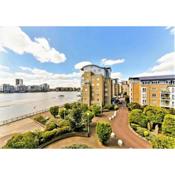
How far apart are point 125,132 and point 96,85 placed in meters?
0.64

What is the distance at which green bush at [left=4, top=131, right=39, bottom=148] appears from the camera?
2.59 meters

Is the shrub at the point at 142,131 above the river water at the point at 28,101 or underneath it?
underneath

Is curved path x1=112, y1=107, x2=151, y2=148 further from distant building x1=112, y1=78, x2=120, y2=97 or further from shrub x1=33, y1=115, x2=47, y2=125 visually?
shrub x1=33, y1=115, x2=47, y2=125

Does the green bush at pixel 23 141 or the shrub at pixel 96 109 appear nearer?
the green bush at pixel 23 141

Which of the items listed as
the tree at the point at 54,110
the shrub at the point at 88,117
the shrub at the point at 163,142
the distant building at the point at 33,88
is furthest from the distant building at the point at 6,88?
the shrub at the point at 163,142

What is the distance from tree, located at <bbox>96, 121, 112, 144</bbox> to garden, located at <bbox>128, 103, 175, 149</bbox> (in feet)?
0.94

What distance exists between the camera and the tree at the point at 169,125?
263cm

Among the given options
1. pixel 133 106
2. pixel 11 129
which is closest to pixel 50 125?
pixel 11 129

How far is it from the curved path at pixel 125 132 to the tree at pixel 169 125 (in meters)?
0.25

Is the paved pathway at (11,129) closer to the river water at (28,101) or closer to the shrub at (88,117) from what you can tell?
the river water at (28,101)

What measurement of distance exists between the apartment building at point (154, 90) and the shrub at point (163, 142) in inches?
14.2

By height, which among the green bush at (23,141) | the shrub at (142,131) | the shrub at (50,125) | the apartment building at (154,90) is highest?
the apartment building at (154,90)
